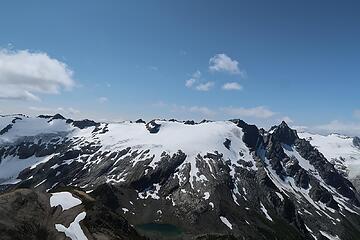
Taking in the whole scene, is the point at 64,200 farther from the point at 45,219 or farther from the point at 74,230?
the point at 74,230

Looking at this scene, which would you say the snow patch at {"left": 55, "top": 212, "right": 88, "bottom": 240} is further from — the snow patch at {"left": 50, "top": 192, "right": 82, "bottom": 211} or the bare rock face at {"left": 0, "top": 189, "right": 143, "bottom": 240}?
the snow patch at {"left": 50, "top": 192, "right": 82, "bottom": 211}

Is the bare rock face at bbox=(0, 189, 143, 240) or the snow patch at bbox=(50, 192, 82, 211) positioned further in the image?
the snow patch at bbox=(50, 192, 82, 211)

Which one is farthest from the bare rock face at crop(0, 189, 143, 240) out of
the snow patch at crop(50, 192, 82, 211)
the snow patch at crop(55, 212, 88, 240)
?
the snow patch at crop(50, 192, 82, 211)

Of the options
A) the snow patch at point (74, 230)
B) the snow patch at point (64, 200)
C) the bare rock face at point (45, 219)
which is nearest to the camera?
the bare rock face at point (45, 219)

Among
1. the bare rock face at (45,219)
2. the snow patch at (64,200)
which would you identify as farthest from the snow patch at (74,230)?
the snow patch at (64,200)

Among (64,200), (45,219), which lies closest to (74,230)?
(45,219)

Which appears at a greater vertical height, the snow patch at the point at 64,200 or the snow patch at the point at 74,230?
the snow patch at the point at 64,200

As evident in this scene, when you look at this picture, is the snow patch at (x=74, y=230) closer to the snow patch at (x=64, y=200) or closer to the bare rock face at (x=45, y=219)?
the bare rock face at (x=45, y=219)

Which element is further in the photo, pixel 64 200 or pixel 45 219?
pixel 64 200

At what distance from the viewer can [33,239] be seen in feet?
433

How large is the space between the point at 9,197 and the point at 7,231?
28883mm

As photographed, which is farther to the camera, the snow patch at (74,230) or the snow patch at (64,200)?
the snow patch at (64,200)

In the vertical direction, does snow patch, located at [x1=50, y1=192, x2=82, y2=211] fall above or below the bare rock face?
above

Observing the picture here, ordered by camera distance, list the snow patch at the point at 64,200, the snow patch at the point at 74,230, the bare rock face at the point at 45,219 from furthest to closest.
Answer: the snow patch at the point at 64,200 → the snow patch at the point at 74,230 → the bare rock face at the point at 45,219
